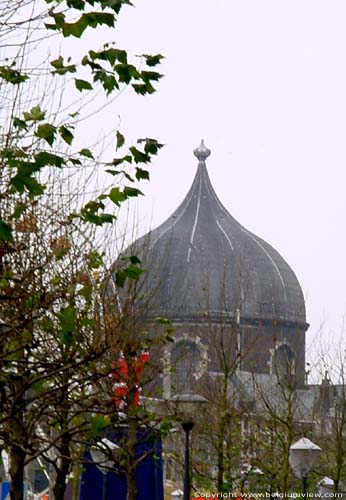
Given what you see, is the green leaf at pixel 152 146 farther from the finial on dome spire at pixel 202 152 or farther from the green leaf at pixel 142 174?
the finial on dome spire at pixel 202 152

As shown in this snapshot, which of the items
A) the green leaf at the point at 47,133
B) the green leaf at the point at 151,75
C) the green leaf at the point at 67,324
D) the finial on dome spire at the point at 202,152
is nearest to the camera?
the green leaf at the point at 151,75

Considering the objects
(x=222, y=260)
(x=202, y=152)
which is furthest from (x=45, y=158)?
(x=202, y=152)

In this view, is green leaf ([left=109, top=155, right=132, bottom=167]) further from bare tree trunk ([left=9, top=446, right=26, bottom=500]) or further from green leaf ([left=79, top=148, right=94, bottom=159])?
bare tree trunk ([left=9, top=446, right=26, bottom=500])

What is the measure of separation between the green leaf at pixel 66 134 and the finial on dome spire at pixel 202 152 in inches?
4113

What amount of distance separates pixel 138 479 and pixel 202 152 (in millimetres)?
92101

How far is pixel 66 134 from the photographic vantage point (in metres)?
10.8

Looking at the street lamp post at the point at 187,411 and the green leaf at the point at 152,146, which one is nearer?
the green leaf at the point at 152,146

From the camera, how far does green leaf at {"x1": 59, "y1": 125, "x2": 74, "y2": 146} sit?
10742mm

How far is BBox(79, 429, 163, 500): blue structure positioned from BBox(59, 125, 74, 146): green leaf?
11.1 metres

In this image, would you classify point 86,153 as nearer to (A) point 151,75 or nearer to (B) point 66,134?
(B) point 66,134

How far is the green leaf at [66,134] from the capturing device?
10.7 metres

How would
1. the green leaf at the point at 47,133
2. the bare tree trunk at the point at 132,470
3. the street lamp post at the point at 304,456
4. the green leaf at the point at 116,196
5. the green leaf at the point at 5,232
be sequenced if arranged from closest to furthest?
the green leaf at the point at 5,232, the green leaf at the point at 47,133, the green leaf at the point at 116,196, the bare tree trunk at the point at 132,470, the street lamp post at the point at 304,456

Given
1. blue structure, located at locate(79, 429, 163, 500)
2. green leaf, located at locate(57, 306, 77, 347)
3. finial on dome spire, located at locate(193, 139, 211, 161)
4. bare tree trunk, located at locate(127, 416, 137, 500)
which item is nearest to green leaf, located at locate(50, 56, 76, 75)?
green leaf, located at locate(57, 306, 77, 347)

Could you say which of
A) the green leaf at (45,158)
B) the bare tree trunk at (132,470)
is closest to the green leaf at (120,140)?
the green leaf at (45,158)
